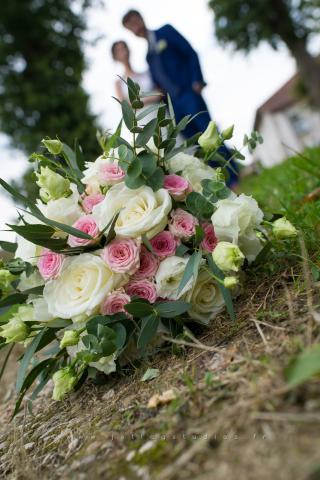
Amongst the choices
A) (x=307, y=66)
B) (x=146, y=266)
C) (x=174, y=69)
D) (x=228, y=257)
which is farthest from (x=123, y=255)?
(x=307, y=66)

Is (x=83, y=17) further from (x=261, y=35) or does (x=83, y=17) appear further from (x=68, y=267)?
(x=68, y=267)

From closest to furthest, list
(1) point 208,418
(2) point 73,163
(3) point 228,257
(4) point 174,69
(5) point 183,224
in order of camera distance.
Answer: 1. (1) point 208,418
2. (3) point 228,257
3. (5) point 183,224
4. (2) point 73,163
5. (4) point 174,69

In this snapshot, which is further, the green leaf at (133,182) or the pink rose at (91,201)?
the pink rose at (91,201)

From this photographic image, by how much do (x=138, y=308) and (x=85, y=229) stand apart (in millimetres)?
298

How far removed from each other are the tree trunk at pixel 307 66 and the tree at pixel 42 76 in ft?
27.4

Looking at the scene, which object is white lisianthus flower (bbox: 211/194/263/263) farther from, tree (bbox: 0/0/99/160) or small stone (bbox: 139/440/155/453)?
tree (bbox: 0/0/99/160)

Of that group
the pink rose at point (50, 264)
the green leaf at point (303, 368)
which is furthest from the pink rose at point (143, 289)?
the green leaf at point (303, 368)

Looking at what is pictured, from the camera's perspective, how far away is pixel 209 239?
1.37 m

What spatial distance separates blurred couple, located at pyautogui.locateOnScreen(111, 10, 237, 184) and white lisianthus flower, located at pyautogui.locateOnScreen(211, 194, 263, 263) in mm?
2851

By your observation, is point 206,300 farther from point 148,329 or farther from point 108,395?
point 108,395

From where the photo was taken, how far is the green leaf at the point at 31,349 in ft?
4.25

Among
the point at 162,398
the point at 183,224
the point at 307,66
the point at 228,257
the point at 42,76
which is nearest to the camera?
the point at 162,398

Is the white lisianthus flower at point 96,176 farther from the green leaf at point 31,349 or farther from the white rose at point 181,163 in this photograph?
the green leaf at point 31,349

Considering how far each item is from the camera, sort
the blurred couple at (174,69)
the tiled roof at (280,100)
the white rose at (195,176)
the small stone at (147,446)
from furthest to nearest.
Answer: the tiled roof at (280,100), the blurred couple at (174,69), the white rose at (195,176), the small stone at (147,446)
